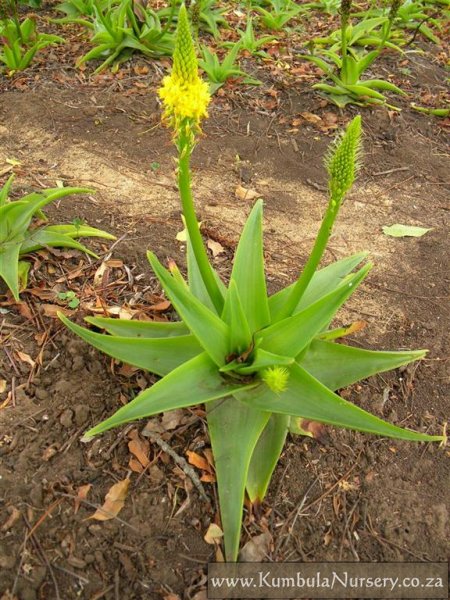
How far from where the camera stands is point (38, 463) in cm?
235

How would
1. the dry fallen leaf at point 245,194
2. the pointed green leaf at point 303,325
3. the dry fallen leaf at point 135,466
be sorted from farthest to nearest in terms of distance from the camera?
the dry fallen leaf at point 245,194 < the dry fallen leaf at point 135,466 < the pointed green leaf at point 303,325

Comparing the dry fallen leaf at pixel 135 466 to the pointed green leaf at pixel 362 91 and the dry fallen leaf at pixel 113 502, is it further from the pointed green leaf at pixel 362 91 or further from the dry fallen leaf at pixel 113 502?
the pointed green leaf at pixel 362 91

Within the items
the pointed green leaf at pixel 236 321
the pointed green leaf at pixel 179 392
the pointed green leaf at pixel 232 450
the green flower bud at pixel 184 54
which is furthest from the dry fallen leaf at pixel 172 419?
the green flower bud at pixel 184 54

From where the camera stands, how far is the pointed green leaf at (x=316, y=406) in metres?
2.03

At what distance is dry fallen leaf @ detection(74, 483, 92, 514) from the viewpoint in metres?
2.23

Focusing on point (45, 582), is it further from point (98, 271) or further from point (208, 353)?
point (98, 271)

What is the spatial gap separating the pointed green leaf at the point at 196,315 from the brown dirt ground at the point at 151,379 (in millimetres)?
507

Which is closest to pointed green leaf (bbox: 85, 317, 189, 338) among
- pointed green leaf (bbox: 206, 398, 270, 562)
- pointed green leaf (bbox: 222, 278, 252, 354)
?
pointed green leaf (bbox: 222, 278, 252, 354)

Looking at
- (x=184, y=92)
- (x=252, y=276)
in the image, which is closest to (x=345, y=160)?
(x=184, y=92)

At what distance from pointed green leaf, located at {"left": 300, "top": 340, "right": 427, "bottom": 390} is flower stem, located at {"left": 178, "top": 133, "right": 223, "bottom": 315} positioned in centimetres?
50

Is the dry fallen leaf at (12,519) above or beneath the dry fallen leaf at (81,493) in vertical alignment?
above

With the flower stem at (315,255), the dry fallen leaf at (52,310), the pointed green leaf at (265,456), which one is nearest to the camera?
the flower stem at (315,255)

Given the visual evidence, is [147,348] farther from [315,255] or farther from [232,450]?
A: [315,255]

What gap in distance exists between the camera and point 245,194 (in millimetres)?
4230
